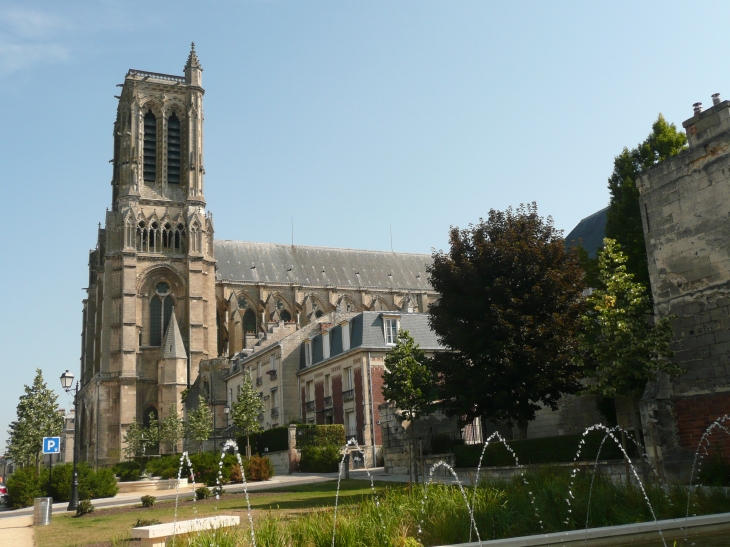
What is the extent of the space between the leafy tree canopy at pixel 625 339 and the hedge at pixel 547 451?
1798 mm

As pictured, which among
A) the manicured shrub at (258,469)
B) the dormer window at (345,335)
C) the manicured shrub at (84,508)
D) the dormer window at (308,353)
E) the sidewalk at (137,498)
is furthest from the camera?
the dormer window at (308,353)

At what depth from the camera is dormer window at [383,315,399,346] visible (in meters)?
35.3

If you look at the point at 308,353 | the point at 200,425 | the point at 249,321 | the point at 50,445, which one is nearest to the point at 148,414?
the point at 249,321

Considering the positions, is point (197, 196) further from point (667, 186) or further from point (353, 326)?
point (667, 186)

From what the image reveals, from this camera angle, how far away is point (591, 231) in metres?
41.0

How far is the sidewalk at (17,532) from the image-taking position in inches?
531

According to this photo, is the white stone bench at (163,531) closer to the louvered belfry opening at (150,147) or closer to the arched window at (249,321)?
the arched window at (249,321)

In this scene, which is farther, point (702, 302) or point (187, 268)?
point (187, 268)

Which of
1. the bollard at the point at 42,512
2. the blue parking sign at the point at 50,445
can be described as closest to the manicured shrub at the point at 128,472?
the blue parking sign at the point at 50,445

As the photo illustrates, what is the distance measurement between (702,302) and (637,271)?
1156 centimetres

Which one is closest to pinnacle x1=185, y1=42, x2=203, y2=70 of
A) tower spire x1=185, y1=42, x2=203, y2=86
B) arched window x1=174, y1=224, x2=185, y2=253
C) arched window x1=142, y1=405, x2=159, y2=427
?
tower spire x1=185, y1=42, x2=203, y2=86

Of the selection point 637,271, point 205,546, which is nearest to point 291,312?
point 637,271

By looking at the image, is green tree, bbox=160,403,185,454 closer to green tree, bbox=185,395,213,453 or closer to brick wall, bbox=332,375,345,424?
green tree, bbox=185,395,213,453

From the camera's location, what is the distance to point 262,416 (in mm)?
43031
